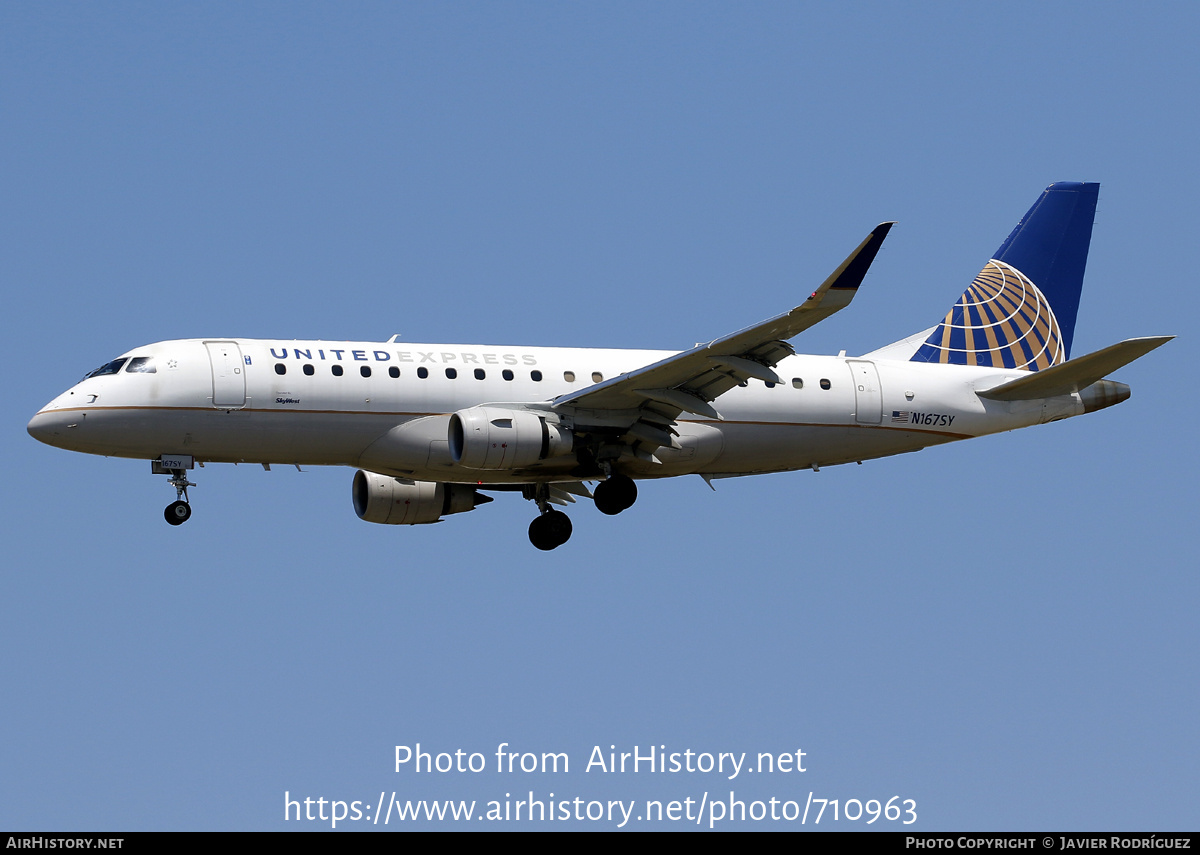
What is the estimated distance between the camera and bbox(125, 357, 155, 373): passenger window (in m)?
34.2

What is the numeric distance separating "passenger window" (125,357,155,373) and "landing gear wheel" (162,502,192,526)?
108 inches

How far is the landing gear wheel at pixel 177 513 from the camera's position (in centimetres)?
3450

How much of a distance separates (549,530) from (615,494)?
Answer: 3.19m

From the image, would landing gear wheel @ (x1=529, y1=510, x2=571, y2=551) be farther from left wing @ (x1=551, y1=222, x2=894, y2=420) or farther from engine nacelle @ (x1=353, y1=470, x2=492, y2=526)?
left wing @ (x1=551, y1=222, x2=894, y2=420)

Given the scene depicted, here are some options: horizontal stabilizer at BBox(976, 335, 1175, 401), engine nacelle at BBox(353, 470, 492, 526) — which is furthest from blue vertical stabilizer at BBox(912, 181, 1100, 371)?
engine nacelle at BBox(353, 470, 492, 526)

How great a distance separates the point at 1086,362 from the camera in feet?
118

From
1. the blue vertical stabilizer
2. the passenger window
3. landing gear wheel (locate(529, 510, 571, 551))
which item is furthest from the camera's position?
the blue vertical stabilizer

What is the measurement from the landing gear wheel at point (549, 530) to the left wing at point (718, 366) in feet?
13.6

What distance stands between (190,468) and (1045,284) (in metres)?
21.0

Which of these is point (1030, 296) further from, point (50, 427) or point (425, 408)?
point (50, 427)

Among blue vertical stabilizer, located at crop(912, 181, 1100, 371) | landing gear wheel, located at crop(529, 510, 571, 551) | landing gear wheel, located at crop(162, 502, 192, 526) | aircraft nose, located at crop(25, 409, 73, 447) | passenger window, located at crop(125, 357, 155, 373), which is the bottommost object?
landing gear wheel, located at crop(162, 502, 192, 526)

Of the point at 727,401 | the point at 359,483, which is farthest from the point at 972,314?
the point at 359,483

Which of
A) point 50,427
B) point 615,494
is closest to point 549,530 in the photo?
point 615,494
